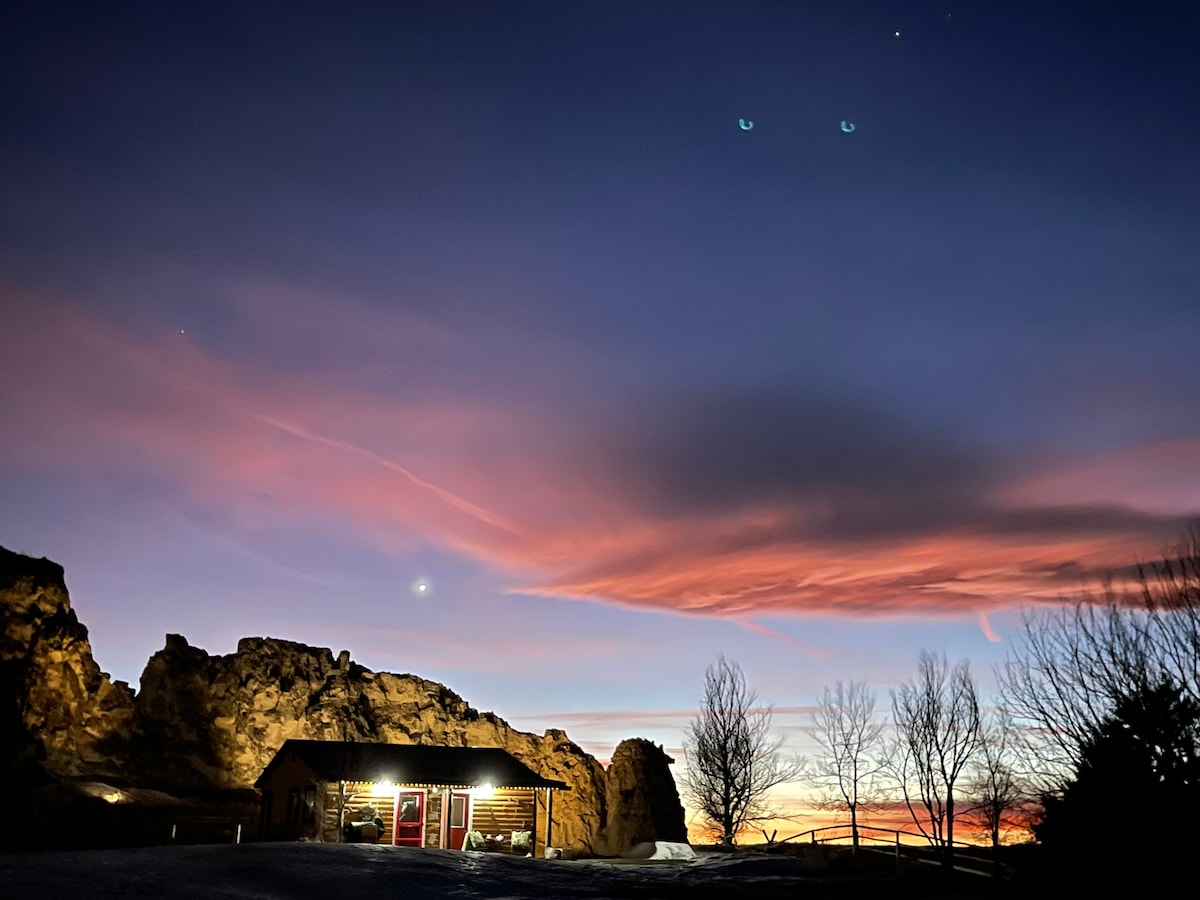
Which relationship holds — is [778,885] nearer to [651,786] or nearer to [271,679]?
[651,786]

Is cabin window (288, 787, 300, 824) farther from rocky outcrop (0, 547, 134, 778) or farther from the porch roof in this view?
rocky outcrop (0, 547, 134, 778)

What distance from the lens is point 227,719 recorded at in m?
82.9

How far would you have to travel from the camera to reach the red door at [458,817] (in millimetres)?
41062

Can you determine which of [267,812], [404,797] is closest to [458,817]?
[404,797]

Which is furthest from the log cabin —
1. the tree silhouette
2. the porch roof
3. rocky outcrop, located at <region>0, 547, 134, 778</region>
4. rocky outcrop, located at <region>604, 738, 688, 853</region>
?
rocky outcrop, located at <region>604, 738, 688, 853</region>

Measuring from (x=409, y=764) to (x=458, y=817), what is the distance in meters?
3.28

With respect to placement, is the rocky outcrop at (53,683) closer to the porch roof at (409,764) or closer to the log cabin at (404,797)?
the porch roof at (409,764)

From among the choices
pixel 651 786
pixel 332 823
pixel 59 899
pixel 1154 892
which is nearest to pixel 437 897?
pixel 59 899

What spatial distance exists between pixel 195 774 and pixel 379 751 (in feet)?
153

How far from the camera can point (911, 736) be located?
51156 millimetres

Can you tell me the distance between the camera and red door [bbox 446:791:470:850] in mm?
41062

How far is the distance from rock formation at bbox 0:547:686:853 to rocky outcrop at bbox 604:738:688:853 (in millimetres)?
104

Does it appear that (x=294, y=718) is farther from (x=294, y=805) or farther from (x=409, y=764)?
(x=409, y=764)

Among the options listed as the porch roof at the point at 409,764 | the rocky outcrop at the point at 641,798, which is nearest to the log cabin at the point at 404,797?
the porch roof at the point at 409,764
